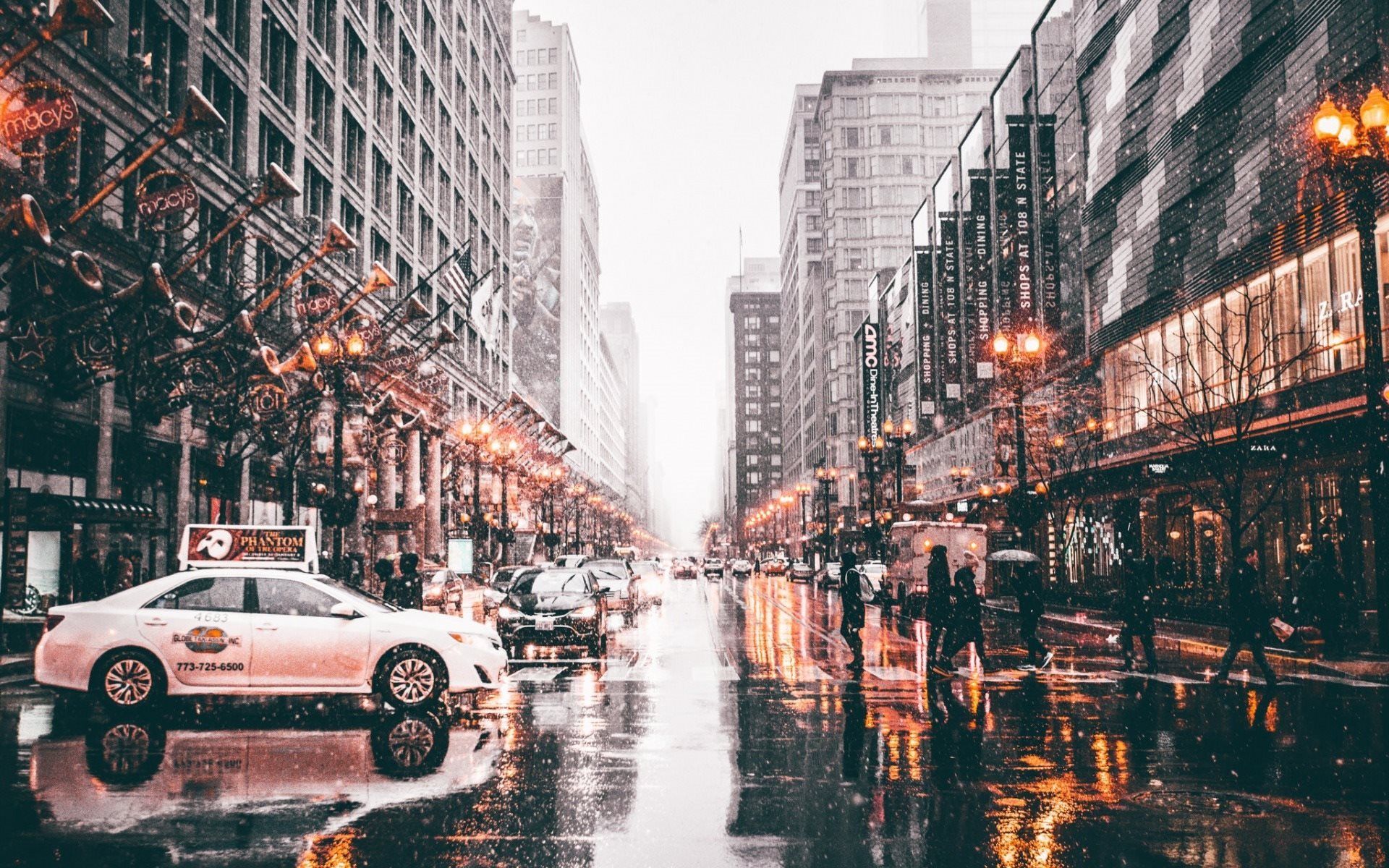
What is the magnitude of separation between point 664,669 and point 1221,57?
24.6 metres

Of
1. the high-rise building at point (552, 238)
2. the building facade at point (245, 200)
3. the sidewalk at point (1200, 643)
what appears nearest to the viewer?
the sidewalk at point (1200, 643)

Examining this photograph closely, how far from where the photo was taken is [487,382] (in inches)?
3123

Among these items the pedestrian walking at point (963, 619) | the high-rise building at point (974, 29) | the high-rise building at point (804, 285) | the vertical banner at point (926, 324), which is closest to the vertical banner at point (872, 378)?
the vertical banner at point (926, 324)

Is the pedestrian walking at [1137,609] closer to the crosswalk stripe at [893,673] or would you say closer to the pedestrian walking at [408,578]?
the crosswalk stripe at [893,673]

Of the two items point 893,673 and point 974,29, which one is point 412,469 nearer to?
point 893,673

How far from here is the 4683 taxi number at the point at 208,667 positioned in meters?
12.2

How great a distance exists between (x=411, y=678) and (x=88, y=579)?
14146 millimetres

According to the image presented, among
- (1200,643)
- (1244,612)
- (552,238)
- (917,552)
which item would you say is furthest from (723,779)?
(552,238)

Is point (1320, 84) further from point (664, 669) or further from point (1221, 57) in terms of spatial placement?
point (664, 669)

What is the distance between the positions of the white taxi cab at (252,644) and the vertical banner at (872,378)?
72.9 meters

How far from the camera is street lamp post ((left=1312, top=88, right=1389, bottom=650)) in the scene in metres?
15.3

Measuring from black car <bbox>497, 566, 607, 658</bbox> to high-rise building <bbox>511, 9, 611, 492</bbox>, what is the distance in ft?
322

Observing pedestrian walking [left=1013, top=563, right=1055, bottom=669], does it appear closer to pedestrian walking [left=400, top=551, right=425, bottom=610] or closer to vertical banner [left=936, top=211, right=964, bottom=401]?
pedestrian walking [left=400, top=551, right=425, bottom=610]

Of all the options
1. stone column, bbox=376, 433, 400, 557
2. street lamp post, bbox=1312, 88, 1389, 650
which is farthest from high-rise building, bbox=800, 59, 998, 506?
street lamp post, bbox=1312, 88, 1389, 650
